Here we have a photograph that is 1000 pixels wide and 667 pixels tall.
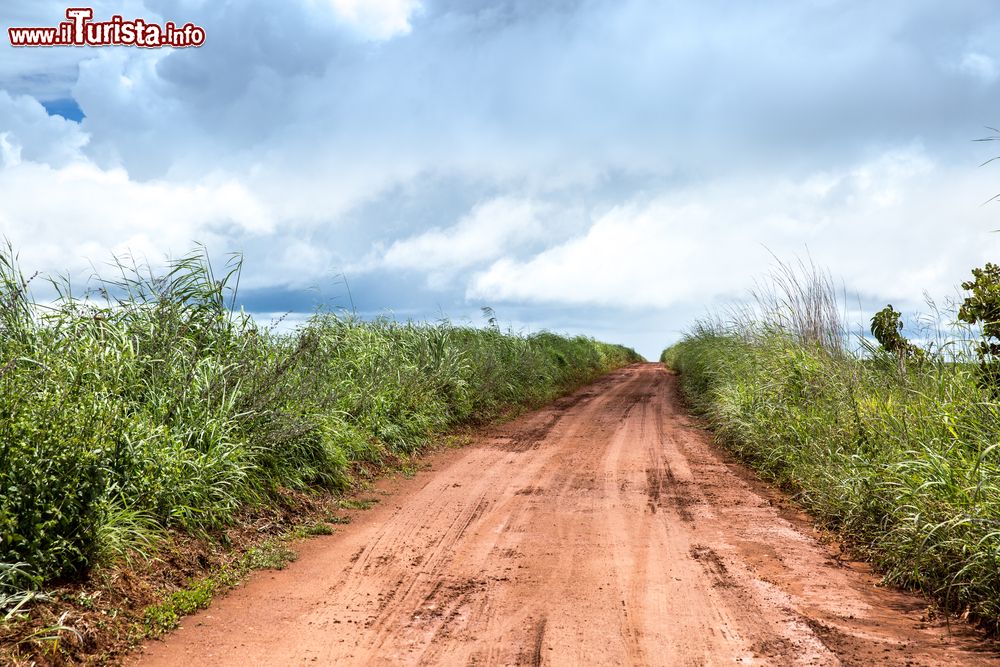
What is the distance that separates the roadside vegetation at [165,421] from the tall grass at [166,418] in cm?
1

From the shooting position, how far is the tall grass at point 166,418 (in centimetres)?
409

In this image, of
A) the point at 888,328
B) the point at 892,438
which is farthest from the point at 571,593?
the point at 888,328

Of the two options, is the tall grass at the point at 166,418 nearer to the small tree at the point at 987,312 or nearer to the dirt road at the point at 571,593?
the dirt road at the point at 571,593

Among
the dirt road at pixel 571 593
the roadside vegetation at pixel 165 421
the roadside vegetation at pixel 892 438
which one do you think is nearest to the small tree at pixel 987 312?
the roadside vegetation at pixel 892 438

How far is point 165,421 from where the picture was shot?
5793mm

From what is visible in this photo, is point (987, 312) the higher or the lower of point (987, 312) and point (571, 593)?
the higher

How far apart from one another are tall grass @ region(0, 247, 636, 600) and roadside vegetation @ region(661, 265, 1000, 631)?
15.0 feet

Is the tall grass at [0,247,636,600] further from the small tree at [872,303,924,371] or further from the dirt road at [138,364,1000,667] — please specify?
the small tree at [872,303,924,371]

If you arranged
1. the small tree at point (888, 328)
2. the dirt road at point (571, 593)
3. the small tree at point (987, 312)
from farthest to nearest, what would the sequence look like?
the small tree at point (888, 328) < the small tree at point (987, 312) < the dirt road at point (571, 593)

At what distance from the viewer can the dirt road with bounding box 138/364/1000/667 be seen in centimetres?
379

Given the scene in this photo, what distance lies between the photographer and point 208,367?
666 centimetres

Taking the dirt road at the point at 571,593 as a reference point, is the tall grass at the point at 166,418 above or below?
above

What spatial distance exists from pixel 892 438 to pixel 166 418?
595 centimetres

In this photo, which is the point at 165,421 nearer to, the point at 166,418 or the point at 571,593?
the point at 166,418
